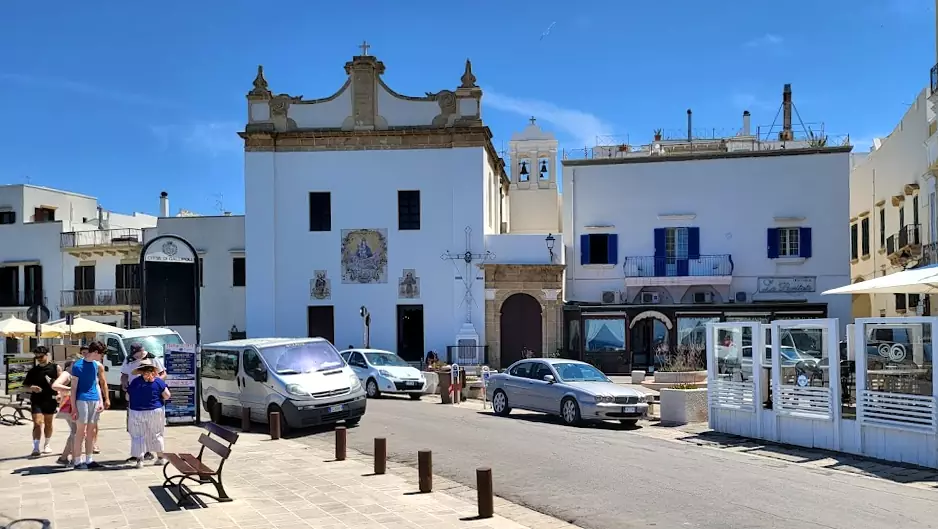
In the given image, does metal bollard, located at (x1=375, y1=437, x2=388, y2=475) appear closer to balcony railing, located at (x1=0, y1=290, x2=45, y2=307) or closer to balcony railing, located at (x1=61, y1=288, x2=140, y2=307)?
balcony railing, located at (x1=61, y1=288, x2=140, y2=307)

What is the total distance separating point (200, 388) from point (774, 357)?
11.7 meters

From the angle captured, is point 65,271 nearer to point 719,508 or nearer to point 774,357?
point 774,357

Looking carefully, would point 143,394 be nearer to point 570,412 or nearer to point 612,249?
point 570,412

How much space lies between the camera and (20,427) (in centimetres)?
1995

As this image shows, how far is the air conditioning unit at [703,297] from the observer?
38.2m

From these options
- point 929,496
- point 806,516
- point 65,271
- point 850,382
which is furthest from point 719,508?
point 65,271

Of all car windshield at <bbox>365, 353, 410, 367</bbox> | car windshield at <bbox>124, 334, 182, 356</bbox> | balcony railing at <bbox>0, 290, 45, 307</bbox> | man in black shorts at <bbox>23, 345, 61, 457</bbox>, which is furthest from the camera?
balcony railing at <bbox>0, 290, 45, 307</bbox>

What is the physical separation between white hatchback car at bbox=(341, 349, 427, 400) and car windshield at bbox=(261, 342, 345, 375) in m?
7.42

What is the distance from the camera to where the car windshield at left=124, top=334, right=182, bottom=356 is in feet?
79.0

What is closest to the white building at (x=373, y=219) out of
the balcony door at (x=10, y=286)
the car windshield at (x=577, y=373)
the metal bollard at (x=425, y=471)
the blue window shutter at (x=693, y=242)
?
the blue window shutter at (x=693, y=242)

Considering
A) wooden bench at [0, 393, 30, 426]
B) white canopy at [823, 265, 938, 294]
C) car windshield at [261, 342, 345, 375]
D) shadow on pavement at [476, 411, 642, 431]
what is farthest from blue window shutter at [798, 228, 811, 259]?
wooden bench at [0, 393, 30, 426]

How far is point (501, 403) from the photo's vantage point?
2216 cm

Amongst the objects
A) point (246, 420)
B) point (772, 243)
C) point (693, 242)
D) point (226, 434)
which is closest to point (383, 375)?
point (246, 420)

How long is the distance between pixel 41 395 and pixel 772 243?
30.4m
